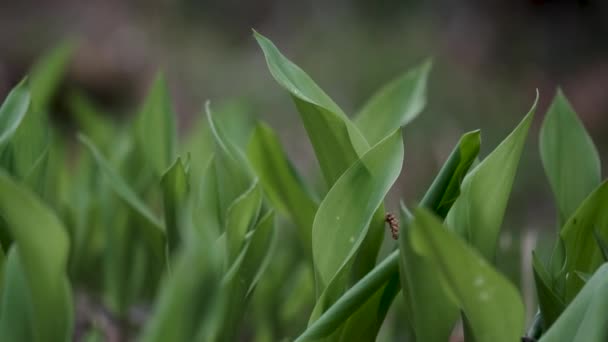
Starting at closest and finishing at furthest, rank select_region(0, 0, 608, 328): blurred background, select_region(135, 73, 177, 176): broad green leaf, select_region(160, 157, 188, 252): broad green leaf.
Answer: select_region(160, 157, 188, 252): broad green leaf
select_region(135, 73, 177, 176): broad green leaf
select_region(0, 0, 608, 328): blurred background

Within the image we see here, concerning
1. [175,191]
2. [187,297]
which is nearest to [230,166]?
[175,191]

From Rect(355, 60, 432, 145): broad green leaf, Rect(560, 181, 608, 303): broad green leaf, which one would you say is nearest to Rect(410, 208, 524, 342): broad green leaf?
Rect(560, 181, 608, 303): broad green leaf

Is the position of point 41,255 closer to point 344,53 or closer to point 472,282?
point 472,282

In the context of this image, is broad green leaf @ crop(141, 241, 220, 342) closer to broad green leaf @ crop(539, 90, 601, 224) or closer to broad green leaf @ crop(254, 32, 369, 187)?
broad green leaf @ crop(254, 32, 369, 187)

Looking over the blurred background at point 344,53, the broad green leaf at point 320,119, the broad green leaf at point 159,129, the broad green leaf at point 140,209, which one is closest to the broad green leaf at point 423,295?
the broad green leaf at point 320,119

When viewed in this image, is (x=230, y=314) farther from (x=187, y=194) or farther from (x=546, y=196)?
(x=546, y=196)

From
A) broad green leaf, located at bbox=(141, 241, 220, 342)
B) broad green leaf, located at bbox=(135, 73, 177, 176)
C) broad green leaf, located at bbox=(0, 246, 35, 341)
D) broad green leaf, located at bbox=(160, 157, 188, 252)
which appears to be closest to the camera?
broad green leaf, located at bbox=(141, 241, 220, 342)
